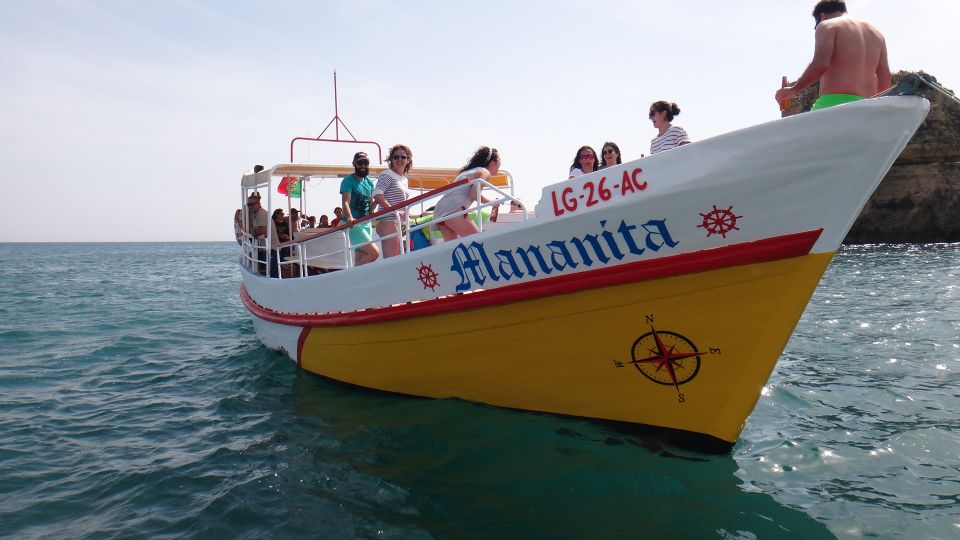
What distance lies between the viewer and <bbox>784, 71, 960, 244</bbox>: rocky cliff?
28.7 metres

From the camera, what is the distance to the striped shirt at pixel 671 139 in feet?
15.7

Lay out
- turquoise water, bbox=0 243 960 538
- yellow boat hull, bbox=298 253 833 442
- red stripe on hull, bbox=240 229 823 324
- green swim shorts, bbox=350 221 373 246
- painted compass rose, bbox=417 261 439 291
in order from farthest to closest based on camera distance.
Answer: green swim shorts, bbox=350 221 373 246 → painted compass rose, bbox=417 261 439 291 → yellow boat hull, bbox=298 253 833 442 → turquoise water, bbox=0 243 960 538 → red stripe on hull, bbox=240 229 823 324

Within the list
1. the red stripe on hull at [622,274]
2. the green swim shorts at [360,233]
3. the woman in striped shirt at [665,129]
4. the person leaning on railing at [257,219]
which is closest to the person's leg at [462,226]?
the red stripe on hull at [622,274]

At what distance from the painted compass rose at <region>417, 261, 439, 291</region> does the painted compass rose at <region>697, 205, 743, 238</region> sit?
221cm

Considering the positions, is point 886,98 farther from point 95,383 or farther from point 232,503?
point 95,383

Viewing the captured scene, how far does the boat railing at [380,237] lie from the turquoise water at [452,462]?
57.2 inches

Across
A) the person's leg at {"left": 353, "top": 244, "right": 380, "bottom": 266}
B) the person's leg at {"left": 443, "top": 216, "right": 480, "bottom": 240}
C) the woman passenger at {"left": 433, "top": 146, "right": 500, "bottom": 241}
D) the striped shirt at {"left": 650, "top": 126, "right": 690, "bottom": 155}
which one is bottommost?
the person's leg at {"left": 353, "top": 244, "right": 380, "bottom": 266}

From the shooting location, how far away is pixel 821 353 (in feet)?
25.2

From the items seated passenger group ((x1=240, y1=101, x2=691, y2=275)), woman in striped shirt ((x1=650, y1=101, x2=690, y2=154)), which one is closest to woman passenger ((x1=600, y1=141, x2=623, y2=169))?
seated passenger group ((x1=240, y1=101, x2=691, y2=275))

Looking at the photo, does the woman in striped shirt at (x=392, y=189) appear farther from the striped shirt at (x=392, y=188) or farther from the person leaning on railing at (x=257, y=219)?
the person leaning on railing at (x=257, y=219)

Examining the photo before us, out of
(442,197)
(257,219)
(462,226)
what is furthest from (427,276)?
(257,219)

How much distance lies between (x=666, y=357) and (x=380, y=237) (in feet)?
9.67

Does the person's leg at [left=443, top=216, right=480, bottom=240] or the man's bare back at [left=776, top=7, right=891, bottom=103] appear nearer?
the man's bare back at [left=776, top=7, right=891, bottom=103]

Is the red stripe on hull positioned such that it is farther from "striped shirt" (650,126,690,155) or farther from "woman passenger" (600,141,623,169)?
"woman passenger" (600,141,623,169)
